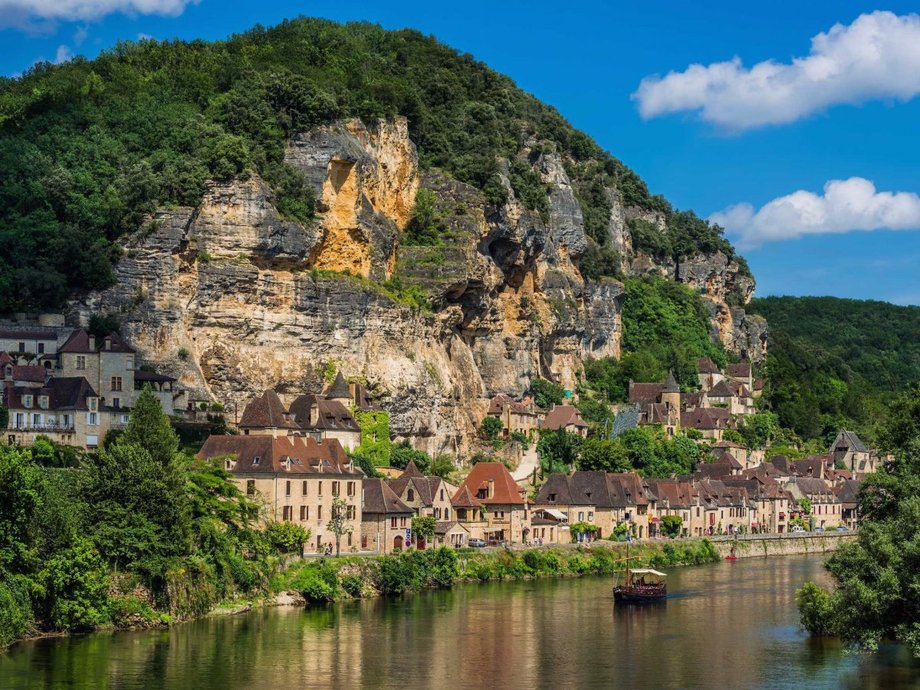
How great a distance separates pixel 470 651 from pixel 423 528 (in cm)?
2659

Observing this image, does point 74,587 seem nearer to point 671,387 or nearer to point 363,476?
point 363,476

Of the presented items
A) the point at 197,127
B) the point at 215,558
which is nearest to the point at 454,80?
the point at 197,127

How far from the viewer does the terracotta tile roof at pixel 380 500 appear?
296ft

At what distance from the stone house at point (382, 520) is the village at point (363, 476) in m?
0.08

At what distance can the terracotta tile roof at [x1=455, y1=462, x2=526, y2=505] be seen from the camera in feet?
339

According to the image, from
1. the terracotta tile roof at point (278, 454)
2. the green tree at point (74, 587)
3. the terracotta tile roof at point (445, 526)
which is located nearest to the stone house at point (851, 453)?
the terracotta tile roof at point (445, 526)

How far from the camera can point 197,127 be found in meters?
116

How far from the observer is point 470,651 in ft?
217

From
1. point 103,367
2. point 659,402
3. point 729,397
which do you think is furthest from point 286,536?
point 729,397

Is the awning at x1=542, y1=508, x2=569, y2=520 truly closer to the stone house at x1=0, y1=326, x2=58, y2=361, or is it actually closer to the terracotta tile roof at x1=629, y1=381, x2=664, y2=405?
the stone house at x1=0, y1=326, x2=58, y2=361

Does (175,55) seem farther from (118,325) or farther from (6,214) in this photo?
(118,325)

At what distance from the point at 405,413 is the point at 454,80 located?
61.7 meters

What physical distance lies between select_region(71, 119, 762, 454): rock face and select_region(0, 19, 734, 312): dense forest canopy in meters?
2.13

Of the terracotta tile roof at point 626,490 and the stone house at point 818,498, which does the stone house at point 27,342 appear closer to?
the terracotta tile roof at point 626,490
